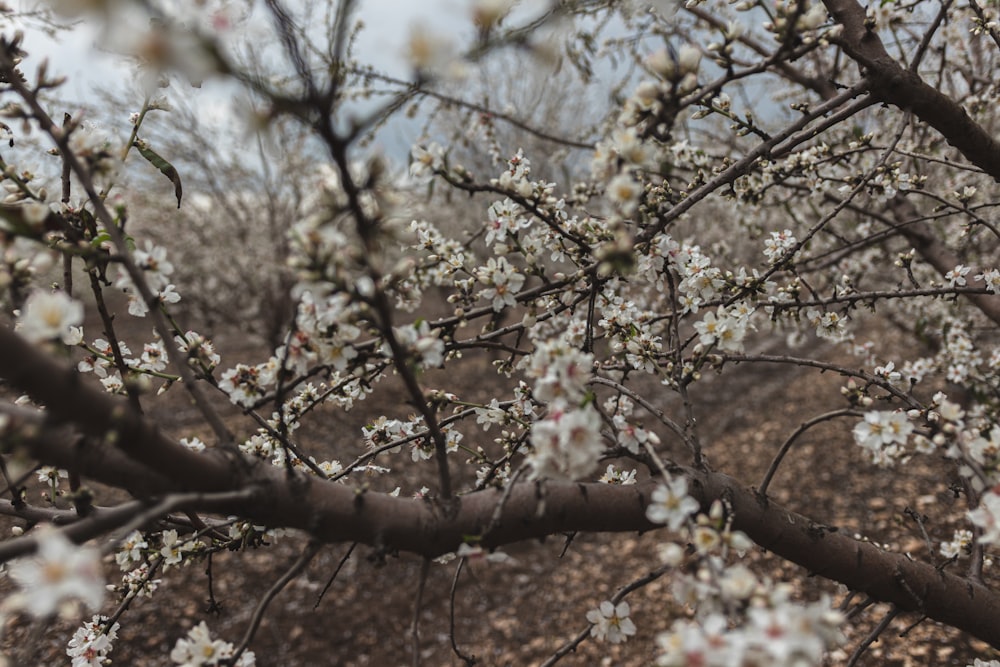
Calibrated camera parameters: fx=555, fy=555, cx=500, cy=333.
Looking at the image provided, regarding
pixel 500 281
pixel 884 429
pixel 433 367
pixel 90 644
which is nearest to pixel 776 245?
pixel 884 429

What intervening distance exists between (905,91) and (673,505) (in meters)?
1.64

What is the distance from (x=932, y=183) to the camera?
6.34 metres

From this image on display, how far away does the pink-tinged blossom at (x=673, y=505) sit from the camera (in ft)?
3.68

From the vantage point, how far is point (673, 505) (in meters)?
1.14

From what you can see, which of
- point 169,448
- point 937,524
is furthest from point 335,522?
point 937,524

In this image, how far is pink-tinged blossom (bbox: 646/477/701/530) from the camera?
1121mm

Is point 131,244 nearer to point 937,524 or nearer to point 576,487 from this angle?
point 576,487

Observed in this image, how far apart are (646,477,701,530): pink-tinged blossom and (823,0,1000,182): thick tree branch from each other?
142 centimetres

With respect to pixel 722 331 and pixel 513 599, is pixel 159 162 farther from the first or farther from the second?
pixel 513 599

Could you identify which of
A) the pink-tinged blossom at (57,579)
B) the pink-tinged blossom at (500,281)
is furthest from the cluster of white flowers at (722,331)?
the pink-tinged blossom at (57,579)

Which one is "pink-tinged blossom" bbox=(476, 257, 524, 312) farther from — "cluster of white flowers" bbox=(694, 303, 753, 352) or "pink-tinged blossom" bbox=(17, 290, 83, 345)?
"pink-tinged blossom" bbox=(17, 290, 83, 345)

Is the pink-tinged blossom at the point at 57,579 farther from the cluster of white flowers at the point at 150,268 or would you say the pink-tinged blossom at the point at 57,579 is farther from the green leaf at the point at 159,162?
the green leaf at the point at 159,162

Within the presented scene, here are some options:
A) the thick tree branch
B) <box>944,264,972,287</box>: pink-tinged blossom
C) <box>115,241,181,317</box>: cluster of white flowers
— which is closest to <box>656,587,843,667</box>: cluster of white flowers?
<box>115,241,181,317</box>: cluster of white flowers

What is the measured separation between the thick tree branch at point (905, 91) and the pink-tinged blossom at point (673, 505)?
142cm
